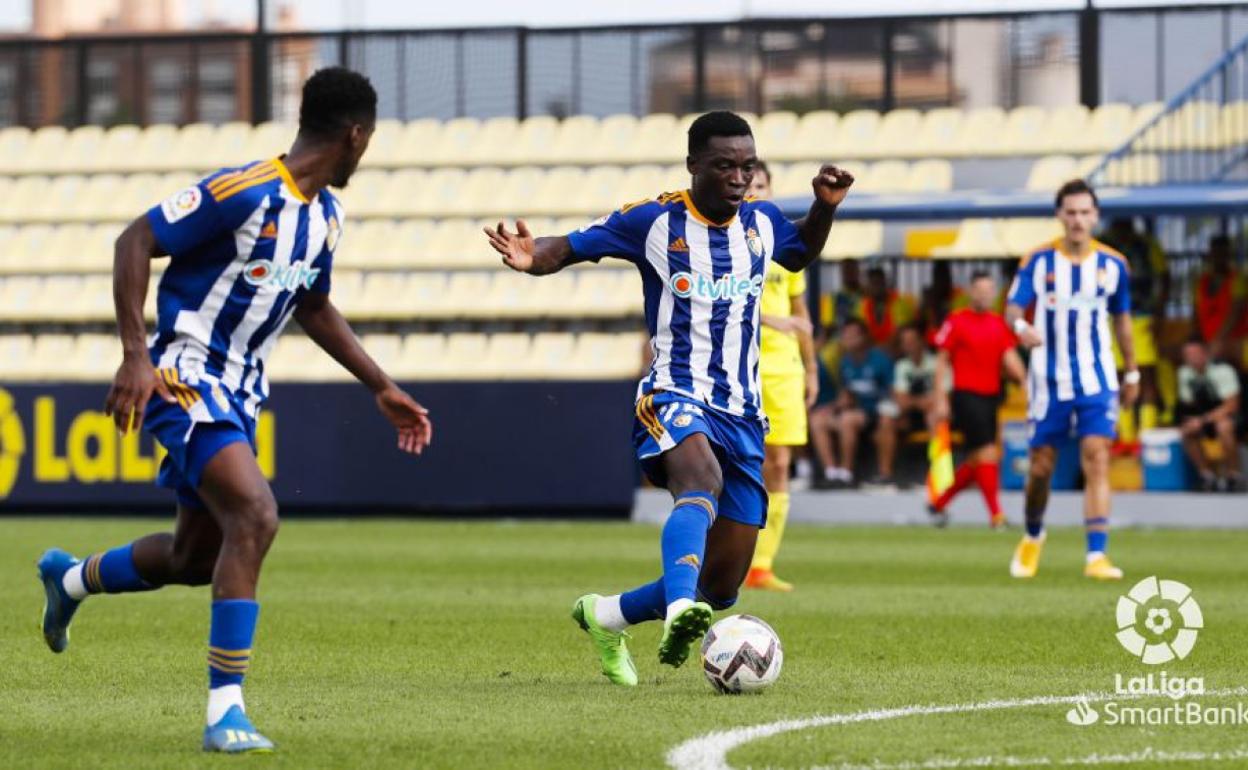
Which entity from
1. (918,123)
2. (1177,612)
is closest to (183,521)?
A: (1177,612)

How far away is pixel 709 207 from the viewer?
691 cm

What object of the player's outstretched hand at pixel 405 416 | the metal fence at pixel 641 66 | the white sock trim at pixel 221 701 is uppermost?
the metal fence at pixel 641 66

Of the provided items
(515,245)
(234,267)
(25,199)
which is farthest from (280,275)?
(25,199)

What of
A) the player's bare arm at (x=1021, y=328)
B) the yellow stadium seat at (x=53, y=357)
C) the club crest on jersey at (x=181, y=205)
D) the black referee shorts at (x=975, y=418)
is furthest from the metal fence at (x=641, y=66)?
the club crest on jersey at (x=181, y=205)

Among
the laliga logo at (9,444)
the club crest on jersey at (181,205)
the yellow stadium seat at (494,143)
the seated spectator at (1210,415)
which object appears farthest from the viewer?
the yellow stadium seat at (494,143)

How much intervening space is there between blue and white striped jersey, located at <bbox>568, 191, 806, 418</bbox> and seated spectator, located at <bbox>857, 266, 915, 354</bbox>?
12.7 m

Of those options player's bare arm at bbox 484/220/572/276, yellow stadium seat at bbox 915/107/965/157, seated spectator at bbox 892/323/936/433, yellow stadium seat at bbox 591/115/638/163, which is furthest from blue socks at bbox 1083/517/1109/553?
yellow stadium seat at bbox 591/115/638/163

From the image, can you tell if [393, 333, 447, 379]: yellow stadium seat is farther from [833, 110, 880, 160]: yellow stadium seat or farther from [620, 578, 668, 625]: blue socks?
[620, 578, 668, 625]: blue socks

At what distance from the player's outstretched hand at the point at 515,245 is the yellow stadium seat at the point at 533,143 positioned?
1597 cm

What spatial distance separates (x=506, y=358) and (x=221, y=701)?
15341 mm

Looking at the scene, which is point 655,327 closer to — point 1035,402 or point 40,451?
point 1035,402

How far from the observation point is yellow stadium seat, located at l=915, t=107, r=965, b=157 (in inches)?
849

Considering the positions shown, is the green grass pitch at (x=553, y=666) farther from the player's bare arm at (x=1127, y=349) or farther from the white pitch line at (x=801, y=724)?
the player's bare arm at (x=1127, y=349)

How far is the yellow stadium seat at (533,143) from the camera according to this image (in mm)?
22531
